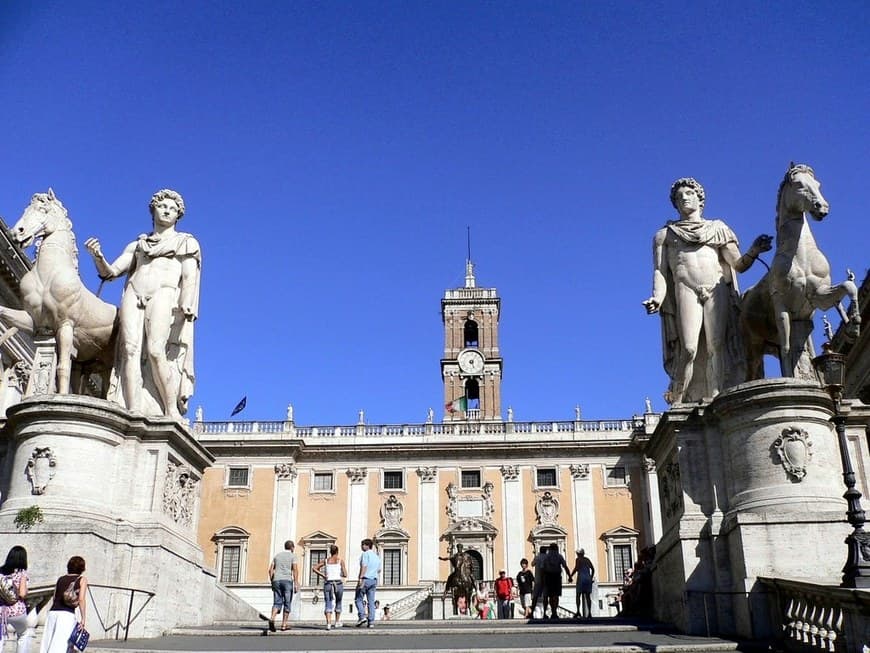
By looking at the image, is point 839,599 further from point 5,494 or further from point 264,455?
point 264,455

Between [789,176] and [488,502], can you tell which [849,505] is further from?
[488,502]

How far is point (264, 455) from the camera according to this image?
4519 cm

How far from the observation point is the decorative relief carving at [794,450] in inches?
345

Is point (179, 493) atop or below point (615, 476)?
below

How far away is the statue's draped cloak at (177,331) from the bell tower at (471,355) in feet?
151

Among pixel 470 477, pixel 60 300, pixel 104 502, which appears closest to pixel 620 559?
pixel 470 477

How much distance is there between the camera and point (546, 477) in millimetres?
45281

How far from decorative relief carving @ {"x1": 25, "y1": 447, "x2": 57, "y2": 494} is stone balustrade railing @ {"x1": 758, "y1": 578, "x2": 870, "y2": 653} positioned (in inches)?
301

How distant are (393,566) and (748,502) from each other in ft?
122

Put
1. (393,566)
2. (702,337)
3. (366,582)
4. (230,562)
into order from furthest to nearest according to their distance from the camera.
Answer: (393,566) < (230,562) < (366,582) < (702,337)

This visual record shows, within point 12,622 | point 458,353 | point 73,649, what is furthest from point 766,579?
point 458,353

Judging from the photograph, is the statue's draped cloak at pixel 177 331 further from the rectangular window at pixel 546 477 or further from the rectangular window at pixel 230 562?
the rectangular window at pixel 546 477

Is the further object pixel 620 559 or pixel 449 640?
pixel 620 559

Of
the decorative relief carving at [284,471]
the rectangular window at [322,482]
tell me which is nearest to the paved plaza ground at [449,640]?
the decorative relief carving at [284,471]
